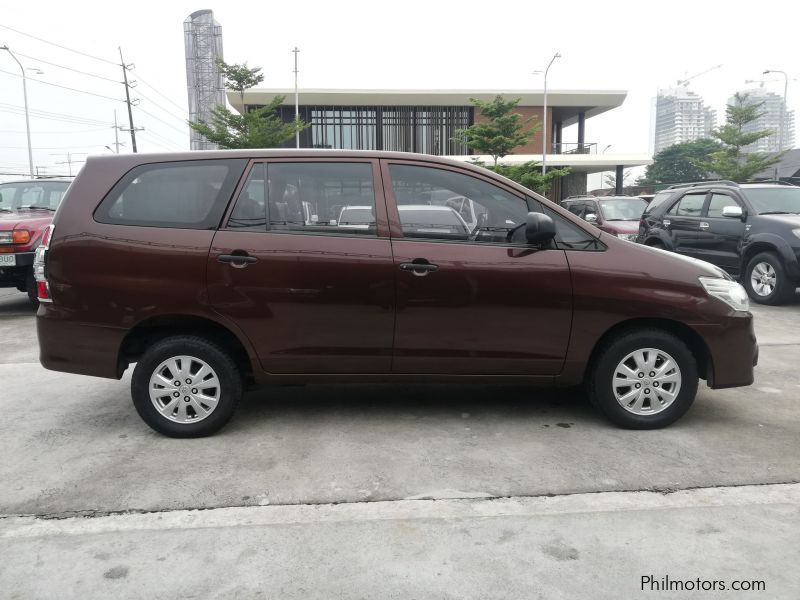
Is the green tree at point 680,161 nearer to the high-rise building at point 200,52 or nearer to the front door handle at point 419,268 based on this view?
the high-rise building at point 200,52

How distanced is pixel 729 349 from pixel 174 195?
3.64m

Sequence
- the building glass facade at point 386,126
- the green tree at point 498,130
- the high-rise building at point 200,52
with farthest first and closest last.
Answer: the high-rise building at point 200,52
the building glass facade at point 386,126
the green tree at point 498,130

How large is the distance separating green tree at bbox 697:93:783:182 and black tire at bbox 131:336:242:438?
36698 mm

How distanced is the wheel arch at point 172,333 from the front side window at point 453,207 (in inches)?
51.4

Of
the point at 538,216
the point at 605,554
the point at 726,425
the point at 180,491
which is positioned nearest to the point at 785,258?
the point at 726,425

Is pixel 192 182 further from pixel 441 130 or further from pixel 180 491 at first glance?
pixel 441 130

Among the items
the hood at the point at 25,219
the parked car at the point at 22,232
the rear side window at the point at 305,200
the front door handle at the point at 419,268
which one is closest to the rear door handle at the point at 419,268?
the front door handle at the point at 419,268

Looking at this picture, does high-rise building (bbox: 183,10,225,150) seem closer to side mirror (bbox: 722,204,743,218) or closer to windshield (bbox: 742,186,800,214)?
windshield (bbox: 742,186,800,214)

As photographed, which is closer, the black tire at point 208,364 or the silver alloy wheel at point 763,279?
the black tire at point 208,364

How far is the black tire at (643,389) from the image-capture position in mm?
4020

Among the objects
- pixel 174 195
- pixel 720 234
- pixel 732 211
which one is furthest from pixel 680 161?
pixel 174 195

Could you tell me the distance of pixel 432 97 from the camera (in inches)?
Answer: 1529
